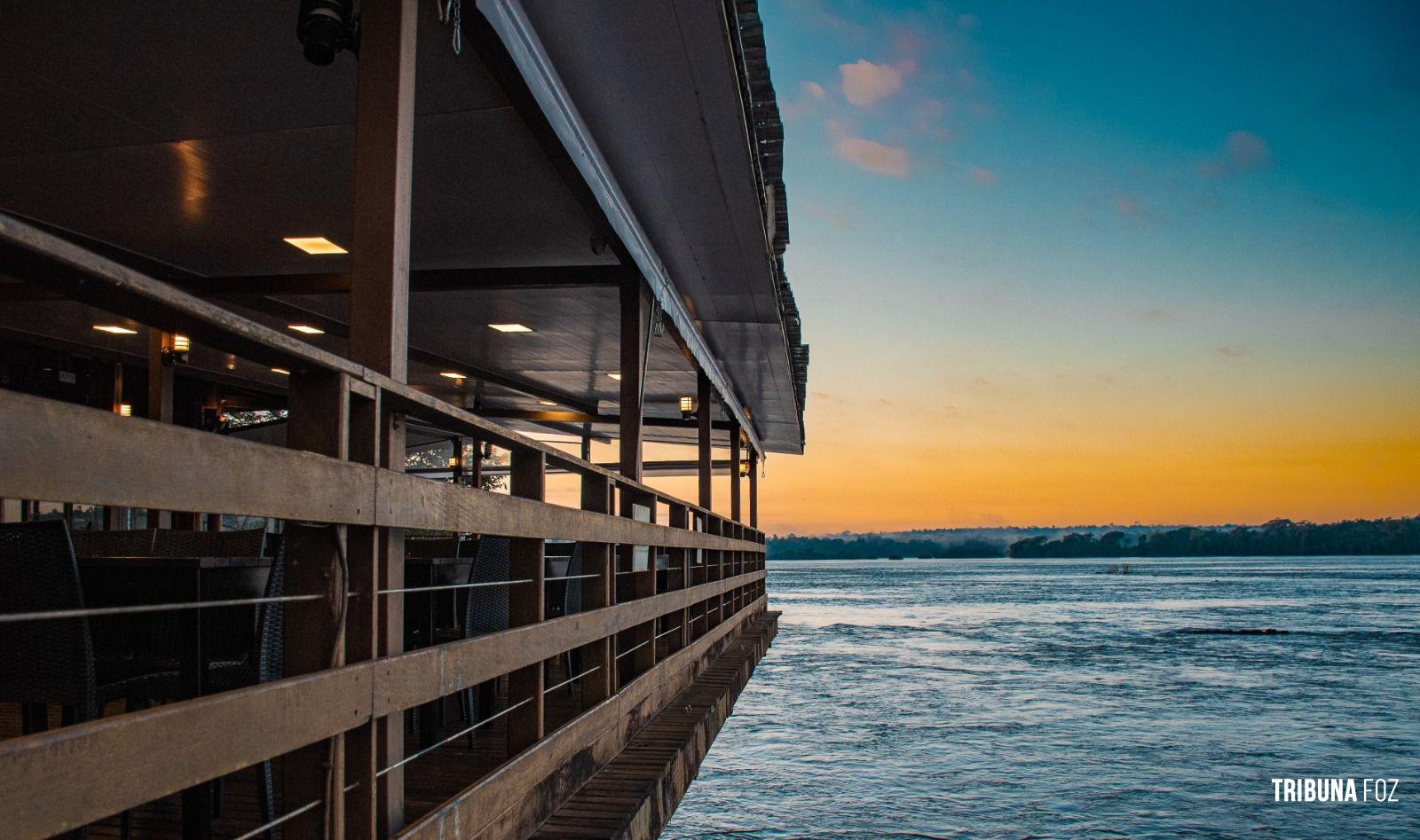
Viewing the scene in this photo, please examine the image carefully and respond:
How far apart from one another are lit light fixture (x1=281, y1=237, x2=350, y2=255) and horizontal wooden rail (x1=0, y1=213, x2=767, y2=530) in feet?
14.9

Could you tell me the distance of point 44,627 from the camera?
2.26 meters

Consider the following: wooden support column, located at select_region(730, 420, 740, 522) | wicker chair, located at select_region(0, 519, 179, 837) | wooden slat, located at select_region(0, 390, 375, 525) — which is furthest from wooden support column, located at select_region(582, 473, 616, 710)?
wooden support column, located at select_region(730, 420, 740, 522)

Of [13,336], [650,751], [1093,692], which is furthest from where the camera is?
[1093,692]

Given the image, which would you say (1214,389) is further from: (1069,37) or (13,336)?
(13,336)

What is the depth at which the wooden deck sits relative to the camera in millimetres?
3072

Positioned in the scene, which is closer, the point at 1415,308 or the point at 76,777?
the point at 76,777

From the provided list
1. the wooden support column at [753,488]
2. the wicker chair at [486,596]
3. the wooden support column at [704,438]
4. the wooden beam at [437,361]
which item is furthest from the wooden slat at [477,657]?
the wooden support column at [753,488]

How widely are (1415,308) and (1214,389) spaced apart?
8205mm

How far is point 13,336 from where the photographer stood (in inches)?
351

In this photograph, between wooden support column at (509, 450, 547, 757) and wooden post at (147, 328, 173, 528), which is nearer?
wooden support column at (509, 450, 547, 757)

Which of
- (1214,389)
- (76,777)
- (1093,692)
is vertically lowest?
(1093,692)

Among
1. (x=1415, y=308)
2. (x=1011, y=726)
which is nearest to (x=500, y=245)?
(x=1011, y=726)

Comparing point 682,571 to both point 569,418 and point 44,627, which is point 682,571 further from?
point 569,418

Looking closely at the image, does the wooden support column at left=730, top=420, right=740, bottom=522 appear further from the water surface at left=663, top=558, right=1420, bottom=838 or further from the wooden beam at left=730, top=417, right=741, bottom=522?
the water surface at left=663, top=558, right=1420, bottom=838
